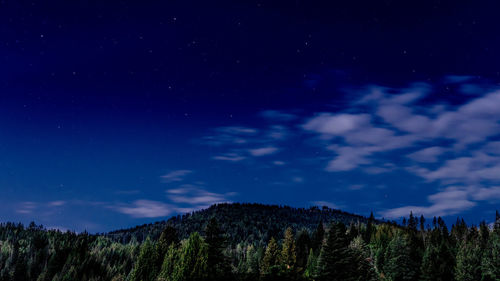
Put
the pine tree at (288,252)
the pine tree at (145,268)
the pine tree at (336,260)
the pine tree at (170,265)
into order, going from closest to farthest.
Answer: the pine tree at (336,260)
the pine tree at (170,265)
the pine tree at (145,268)
the pine tree at (288,252)

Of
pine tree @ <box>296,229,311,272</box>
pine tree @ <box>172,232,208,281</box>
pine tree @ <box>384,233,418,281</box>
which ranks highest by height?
pine tree @ <box>296,229,311,272</box>

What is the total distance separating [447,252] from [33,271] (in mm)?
109926

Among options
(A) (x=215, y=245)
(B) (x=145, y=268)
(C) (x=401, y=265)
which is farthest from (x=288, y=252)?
(B) (x=145, y=268)

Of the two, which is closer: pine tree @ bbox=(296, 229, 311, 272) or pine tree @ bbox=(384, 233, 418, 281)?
pine tree @ bbox=(384, 233, 418, 281)

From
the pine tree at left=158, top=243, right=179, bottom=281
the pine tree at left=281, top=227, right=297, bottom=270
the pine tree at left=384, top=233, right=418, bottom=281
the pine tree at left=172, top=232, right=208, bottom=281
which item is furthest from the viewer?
the pine tree at left=281, top=227, right=297, bottom=270

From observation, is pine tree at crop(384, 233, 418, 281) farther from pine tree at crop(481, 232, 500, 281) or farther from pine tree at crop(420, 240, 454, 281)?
pine tree at crop(481, 232, 500, 281)

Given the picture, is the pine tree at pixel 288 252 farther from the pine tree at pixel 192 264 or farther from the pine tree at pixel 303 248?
the pine tree at pixel 192 264

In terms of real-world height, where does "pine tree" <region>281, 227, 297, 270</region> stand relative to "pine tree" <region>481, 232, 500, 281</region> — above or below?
above

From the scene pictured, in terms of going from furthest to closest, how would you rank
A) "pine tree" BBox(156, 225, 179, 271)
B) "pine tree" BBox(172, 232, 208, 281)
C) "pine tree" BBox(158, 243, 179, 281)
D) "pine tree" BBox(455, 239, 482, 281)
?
"pine tree" BBox(455, 239, 482, 281) < "pine tree" BBox(156, 225, 179, 271) < "pine tree" BBox(158, 243, 179, 281) < "pine tree" BBox(172, 232, 208, 281)

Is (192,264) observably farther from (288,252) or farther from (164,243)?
(288,252)

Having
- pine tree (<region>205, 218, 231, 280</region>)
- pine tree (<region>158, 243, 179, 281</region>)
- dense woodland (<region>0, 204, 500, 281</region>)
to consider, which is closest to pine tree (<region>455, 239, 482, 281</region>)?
dense woodland (<region>0, 204, 500, 281</region>)

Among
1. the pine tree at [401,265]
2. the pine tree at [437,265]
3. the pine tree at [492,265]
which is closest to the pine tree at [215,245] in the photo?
the pine tree at [437,265]

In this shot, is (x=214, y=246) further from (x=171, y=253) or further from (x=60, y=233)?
(x=60, y=233)

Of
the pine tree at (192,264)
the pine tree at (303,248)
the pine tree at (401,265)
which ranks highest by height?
the pine tree at (303,248)
